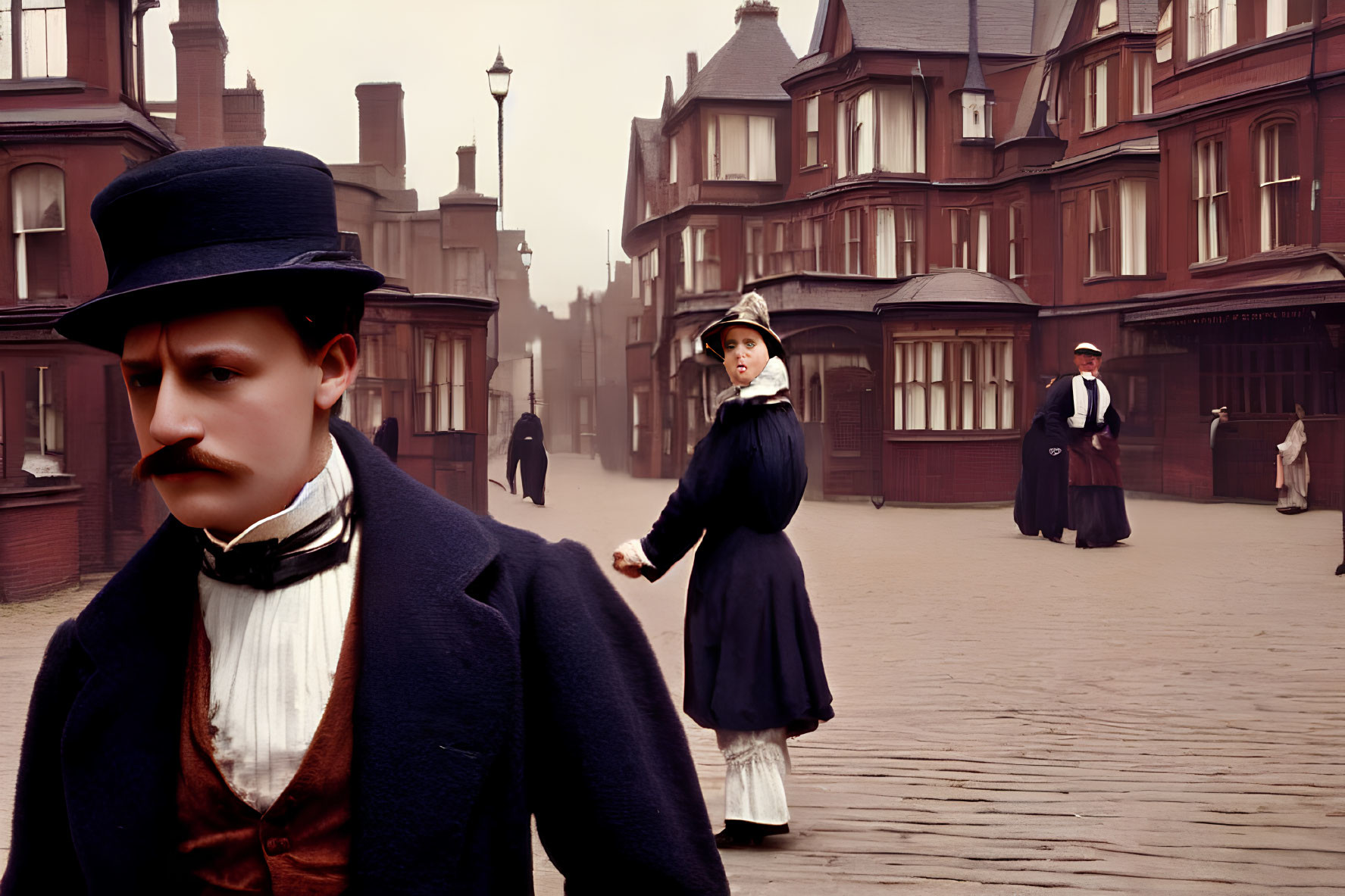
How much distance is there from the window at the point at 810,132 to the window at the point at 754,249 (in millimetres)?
2026

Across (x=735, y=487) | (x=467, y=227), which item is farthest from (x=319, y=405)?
(x=467, y=227)

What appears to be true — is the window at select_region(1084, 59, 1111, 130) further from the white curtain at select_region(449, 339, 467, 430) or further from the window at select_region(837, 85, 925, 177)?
the white curtain at select_region(449, 339, 467, 430)

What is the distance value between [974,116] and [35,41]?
1824 cm

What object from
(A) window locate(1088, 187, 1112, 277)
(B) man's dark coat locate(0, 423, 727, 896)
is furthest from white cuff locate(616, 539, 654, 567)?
(A) window locate(1088, 187, 1112, 277)

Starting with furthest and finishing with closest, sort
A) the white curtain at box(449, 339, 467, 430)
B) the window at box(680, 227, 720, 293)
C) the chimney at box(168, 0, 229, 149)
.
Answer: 1. the window at box(680, 227, 720, 293)
2. the chimney at box(168, 0, 229, 149)
3. the white curtain at box(449, 339, 467, 430)

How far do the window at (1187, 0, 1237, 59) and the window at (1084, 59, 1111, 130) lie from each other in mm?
3342

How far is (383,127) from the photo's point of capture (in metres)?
29.4

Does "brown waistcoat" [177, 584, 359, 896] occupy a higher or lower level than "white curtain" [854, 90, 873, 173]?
lower

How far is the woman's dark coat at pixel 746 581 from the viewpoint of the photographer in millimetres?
4645

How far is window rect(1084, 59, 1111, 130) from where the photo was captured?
24656 millimetres

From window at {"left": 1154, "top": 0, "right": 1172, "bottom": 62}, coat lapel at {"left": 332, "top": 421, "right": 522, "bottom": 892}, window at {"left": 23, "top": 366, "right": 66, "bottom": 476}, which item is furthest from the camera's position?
window at {"left": 1154, "top": 0, "right": 1172, "bottom": 62}

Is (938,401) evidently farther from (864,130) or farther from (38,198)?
(38,198)

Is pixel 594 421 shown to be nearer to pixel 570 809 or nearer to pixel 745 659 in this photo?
pixel 745 659

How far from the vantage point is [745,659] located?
4.65 meters
